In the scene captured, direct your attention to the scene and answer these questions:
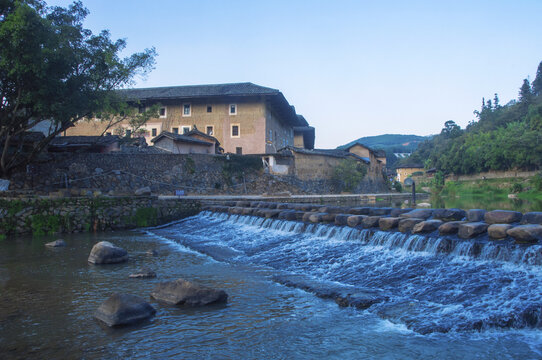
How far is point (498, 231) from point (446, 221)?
1.96m

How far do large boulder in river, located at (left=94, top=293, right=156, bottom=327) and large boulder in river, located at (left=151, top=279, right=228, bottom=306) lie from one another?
0.48 meters

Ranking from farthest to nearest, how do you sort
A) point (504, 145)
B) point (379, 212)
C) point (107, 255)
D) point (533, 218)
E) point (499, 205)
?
point (504, 145)
point (499, 205)
point (379, 212)
point (107, 255)
point (533, 218)

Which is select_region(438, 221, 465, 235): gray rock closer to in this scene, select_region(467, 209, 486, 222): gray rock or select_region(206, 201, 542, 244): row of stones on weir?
select_region(206, 201, 542, 244): row of stones on weir

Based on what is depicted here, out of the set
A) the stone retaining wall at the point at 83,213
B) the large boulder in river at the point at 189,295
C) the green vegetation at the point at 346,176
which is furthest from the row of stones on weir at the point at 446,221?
the green vegetation at the point at 346,176

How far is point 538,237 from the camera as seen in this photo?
5410mm

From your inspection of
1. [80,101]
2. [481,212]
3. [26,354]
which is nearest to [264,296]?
[26,354]

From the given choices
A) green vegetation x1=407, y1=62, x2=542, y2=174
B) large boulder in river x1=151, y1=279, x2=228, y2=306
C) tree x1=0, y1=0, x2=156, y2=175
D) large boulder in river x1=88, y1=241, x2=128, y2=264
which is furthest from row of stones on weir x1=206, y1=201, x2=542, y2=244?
green vegetation x1=407, y1=62, x2=542, y2=174

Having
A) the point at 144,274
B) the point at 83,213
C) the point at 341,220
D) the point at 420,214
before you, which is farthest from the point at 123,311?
the point at 83,213

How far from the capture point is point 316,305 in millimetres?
5098

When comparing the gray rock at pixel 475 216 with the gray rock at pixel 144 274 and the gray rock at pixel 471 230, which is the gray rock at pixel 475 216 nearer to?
the gray rock at pixel 471 230

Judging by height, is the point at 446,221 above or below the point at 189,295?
above

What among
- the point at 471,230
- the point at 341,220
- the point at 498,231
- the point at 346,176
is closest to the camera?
the point at 498,231

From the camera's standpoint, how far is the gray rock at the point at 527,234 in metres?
5.41

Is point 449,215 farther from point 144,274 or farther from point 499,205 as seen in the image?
point 499,205
